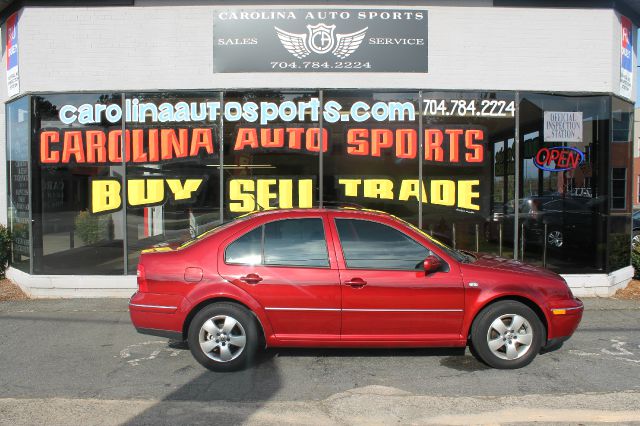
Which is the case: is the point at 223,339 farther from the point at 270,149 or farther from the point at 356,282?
the point at 270,149

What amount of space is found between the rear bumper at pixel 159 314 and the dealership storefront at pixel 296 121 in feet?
12.8

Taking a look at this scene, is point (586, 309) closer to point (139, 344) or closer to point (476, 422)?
point (476, 422)

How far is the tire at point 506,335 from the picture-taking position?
5.45 m

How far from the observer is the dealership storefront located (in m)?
9.39

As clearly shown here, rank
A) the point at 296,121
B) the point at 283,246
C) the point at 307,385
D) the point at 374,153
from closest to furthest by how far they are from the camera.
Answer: the point at 307,385
the point at 283,246
the point at 296,121
the point at 374,153

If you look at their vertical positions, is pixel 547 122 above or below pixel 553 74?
below

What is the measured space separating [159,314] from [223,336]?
658mm

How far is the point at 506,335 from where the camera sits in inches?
216

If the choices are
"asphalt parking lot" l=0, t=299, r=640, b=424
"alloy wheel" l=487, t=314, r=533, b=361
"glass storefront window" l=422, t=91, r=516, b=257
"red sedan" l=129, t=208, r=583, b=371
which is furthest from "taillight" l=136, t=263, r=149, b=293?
"glass storefront window" l=422, t=91, r=516, b=257

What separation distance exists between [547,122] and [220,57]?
18.3ft

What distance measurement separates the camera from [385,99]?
9.52 m


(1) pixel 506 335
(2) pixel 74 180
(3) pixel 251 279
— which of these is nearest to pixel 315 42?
(2) pixel 74 180

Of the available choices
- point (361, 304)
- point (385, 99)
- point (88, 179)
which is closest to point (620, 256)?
point (385, 99)

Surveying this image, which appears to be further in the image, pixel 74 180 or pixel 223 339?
pixel 74 180
